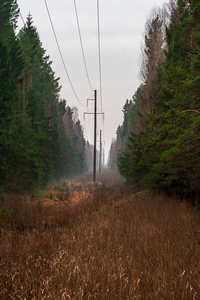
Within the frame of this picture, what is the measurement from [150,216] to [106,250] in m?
3.42

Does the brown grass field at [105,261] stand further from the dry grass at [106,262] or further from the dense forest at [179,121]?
the dense forest at [179,121]

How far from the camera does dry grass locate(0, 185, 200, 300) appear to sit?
9.32 ft

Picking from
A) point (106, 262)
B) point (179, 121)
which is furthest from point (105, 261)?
point (179, 121)

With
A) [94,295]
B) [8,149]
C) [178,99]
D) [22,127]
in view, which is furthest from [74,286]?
[22,127]

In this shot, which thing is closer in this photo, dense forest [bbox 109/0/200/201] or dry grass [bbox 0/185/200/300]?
dry grass [bbox 0/185/200/300]

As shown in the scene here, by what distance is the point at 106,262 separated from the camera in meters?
3.71

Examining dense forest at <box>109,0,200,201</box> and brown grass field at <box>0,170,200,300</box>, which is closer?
brown grass field at <box>0,170,200,300</box>

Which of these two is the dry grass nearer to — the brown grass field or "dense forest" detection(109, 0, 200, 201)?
the brown grass field

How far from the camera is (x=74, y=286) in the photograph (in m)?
2.92

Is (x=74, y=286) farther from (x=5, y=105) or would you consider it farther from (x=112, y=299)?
(x=5, y=105)

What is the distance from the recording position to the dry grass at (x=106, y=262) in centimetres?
284

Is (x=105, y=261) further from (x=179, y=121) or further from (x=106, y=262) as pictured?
(x=179, y=121)

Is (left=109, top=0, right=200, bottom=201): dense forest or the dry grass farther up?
(left=109, top=0, right=200, bottom=201): dense forest

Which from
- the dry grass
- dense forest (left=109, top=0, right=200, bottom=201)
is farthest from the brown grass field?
dense forest (left=109, top=0, right=200, bottom=201)
